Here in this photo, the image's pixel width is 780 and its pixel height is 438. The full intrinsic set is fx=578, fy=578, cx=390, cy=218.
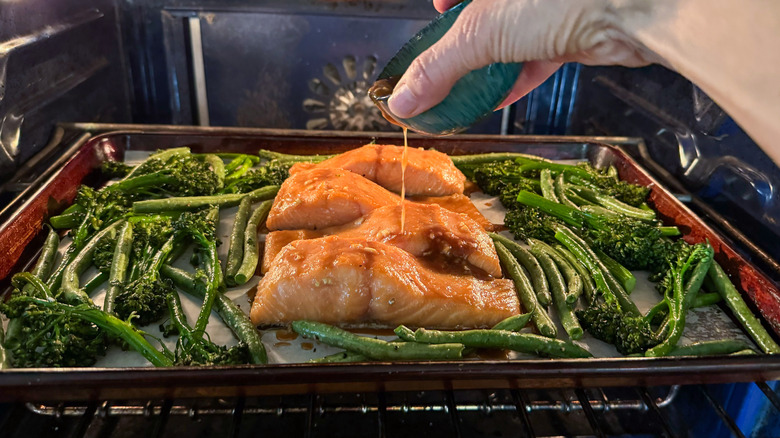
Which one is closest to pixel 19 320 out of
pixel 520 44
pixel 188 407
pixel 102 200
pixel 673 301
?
pixel 188 407

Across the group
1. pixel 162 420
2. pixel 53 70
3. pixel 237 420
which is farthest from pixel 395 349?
pixel 53 70

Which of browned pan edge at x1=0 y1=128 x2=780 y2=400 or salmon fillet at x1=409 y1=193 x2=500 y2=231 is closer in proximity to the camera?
browned pan edge at x1=0 y1=128 x2=780 y2=400

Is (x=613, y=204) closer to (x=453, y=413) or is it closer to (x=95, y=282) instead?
(x=453, y=413)

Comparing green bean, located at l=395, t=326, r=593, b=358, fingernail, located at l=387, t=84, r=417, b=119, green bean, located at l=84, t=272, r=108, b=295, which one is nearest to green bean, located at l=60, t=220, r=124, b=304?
green bean, located at l=84, t=272, r=108, b=295

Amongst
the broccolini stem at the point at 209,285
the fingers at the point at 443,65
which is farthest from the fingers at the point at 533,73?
the broccolini stem at the point at 209,285

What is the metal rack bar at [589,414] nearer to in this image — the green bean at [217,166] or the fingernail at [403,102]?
the fingernail at [403,102]

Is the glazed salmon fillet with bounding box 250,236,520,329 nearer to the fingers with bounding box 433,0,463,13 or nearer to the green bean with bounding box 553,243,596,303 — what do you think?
the green bean with bounding box 553,243,596,303
